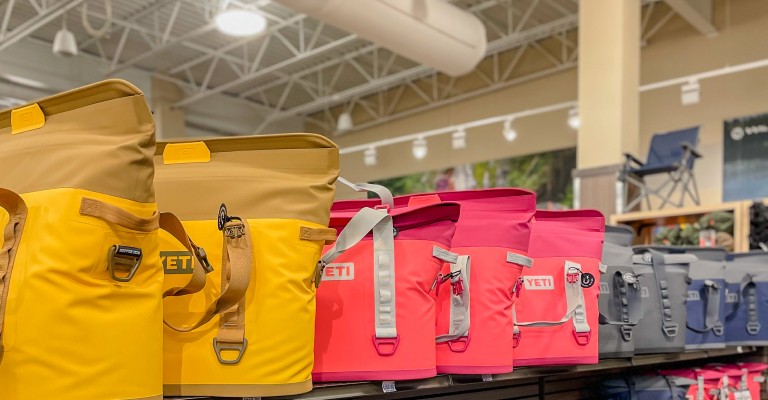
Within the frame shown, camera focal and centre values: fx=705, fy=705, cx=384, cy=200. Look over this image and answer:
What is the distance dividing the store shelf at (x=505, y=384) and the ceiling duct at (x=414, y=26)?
12.3 feet

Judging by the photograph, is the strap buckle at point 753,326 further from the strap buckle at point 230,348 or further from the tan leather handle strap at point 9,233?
the tan leather handle strap at point 9,233

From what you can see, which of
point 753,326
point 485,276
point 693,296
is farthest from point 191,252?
point 753,326

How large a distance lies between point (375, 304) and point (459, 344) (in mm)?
317

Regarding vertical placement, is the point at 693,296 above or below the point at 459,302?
below

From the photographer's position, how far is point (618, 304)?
2576 mm

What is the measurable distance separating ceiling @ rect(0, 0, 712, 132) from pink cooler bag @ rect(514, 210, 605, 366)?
6937 millimetres

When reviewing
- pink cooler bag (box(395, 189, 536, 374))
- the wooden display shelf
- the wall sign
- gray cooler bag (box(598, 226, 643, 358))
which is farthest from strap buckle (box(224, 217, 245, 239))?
the wall sign

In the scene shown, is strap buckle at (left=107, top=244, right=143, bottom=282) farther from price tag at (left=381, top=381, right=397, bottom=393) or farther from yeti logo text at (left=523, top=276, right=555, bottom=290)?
yeti logo text at (left=523, top=276, right=555, bottom=290)

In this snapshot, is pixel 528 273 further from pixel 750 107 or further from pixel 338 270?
pixel 750 107

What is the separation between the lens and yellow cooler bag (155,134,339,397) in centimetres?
136

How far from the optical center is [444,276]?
70.1 inches

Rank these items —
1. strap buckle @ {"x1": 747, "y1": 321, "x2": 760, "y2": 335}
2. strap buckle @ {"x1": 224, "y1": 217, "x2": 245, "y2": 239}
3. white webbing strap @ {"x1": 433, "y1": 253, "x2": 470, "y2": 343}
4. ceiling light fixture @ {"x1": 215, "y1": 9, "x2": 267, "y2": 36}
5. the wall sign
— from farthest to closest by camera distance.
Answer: the wall sign → ceiling light fixture @ {"x1": 215, "y1": 9, "x2": 267, "y2": 36} → strap buckle @ {"x1": 747, "y1": 321, "x2": 760, "y2": 335} → white webbing strap @ {"x1": 433, "y1": 253, "x2": 470, "y2": 343} → strap buckle @ {"x1": 224, "y1": 217, "x2": 245, "y2": 239}

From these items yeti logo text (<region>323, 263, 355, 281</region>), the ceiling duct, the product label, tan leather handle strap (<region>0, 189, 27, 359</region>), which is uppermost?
the ceiling duct

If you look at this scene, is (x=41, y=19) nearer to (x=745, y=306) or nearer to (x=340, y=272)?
(x=745, y=306)
